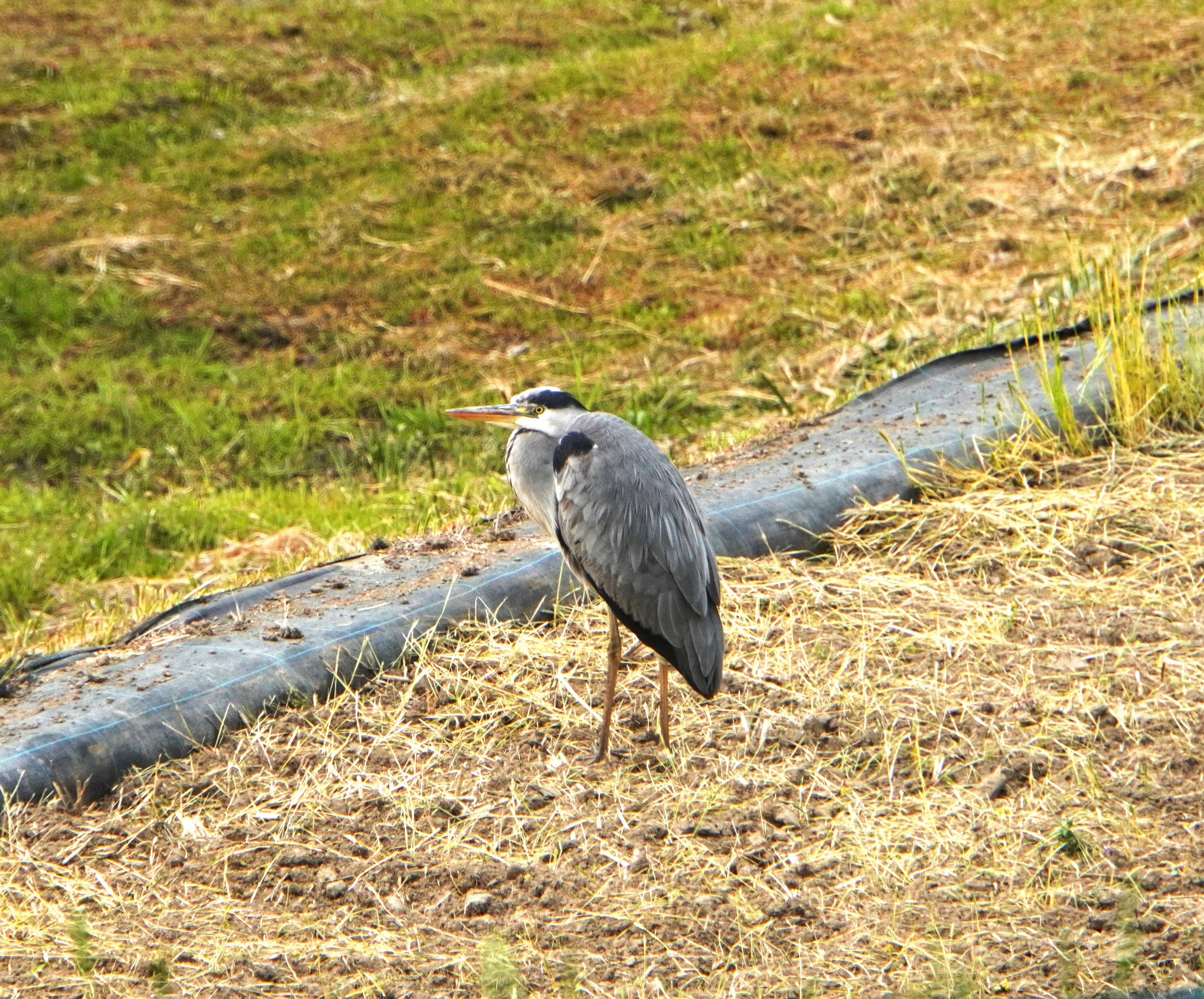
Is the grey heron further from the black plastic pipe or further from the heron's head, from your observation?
the black plastic pipe

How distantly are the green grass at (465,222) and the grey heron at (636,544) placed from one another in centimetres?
168

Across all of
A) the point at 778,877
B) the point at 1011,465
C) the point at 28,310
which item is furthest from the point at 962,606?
A: the point at 28,310

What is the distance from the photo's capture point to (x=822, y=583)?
4.65 m

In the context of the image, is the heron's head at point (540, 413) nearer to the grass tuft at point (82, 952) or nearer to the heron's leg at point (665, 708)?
the heron's leg at point (665, 708)

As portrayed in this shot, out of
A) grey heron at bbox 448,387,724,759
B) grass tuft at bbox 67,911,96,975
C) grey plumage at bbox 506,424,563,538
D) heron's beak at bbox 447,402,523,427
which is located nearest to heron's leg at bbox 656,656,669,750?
grey heron at bbox 448,387,724,759

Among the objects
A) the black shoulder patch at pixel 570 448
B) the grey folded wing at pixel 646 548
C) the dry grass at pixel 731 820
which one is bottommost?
the dry grass at pixel 731 820

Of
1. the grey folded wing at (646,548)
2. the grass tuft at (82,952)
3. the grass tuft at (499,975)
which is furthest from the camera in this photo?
the grey folded wing at (646,548)

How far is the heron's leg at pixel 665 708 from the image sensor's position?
3891mm

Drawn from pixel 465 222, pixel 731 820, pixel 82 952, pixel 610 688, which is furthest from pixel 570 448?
pixel 465 222

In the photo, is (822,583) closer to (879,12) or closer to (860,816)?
(860,816)

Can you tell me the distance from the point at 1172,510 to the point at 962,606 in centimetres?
92

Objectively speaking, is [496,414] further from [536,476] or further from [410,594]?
[410,594]

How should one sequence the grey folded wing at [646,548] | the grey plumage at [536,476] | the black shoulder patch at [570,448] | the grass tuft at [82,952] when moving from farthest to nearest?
1. the grey plumage at [536,476]
2. the black shoulder patch at [570,448]
3. the grey folded wing at [646,548]
4. the grass tuft at [82,952]

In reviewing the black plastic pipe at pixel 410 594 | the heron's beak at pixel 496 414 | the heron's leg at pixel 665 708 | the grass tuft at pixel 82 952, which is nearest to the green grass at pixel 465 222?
the black plastic pipe at pixel 410 594
